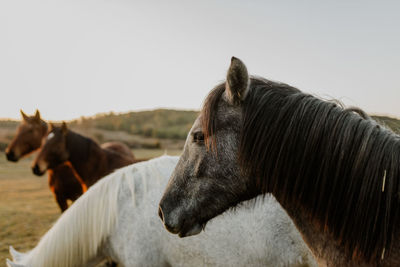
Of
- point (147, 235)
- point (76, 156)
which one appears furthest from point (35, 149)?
point (147, 235)

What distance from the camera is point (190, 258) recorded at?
2725mm

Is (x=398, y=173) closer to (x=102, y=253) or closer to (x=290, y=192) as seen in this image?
(x=290, y=192)

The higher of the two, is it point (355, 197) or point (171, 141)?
point (355, 197)

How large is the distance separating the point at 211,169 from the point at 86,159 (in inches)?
215

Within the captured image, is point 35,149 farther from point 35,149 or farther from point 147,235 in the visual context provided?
point 147,235

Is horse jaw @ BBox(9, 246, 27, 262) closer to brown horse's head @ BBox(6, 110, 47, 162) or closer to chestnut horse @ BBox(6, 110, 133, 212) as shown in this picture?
chestnut horse @ BBox(6, 110, 133, 212)

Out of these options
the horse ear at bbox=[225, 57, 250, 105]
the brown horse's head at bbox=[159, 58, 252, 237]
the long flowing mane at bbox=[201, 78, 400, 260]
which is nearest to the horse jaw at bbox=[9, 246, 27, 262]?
the brown horse's head at bbox=[159, 58, 252, 237]

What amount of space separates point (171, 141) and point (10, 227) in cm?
3007

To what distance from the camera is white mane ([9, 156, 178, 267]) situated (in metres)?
2.89

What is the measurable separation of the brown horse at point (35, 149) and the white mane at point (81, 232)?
4.58 meters

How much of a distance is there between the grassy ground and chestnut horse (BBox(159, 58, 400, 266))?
6292 mm

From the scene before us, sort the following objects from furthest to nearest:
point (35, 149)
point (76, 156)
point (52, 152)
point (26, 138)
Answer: point (35, 149), point (26, 138), point (76, 156), point (52, 152)

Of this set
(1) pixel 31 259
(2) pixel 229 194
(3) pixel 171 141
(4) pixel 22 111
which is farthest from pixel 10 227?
(3) pixel 171 141

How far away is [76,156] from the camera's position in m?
6.36
